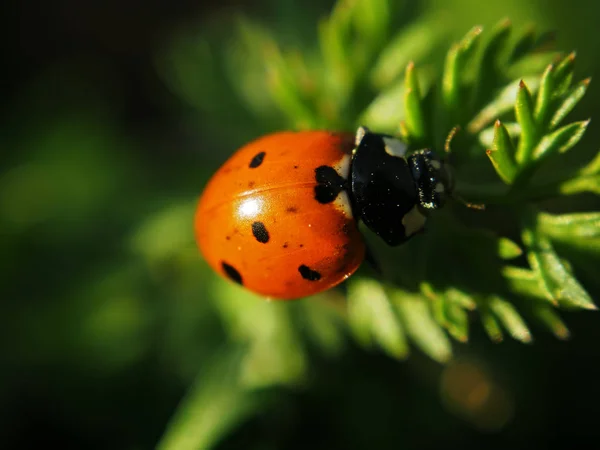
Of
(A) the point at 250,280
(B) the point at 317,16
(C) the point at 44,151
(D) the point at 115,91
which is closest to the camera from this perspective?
(A) the point at 250,280

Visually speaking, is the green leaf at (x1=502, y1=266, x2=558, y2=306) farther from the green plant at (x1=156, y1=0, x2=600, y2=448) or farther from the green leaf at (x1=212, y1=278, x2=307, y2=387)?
the green leaf at (x1=212, y1=278, x2=307, y2=387)

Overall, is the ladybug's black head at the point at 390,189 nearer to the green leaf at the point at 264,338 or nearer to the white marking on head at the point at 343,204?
the white marking on head at the point at 343,204

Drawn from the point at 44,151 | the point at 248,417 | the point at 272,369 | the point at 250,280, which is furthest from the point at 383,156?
the point at 44,151

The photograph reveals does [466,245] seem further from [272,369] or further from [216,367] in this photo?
[216,367]

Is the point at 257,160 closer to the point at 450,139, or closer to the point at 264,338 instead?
the point at 450,139

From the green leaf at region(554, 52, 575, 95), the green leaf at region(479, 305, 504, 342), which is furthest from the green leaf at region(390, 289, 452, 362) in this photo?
the green leaf at region(554, 52, 575, 95)

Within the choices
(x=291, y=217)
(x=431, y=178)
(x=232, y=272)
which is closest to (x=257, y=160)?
(x=291, y=217)

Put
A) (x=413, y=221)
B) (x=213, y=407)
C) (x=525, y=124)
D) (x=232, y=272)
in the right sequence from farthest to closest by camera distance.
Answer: (x=213, y=407) < (x=232, y=272) < (x=413, y=221) < (x=525, y=124)
